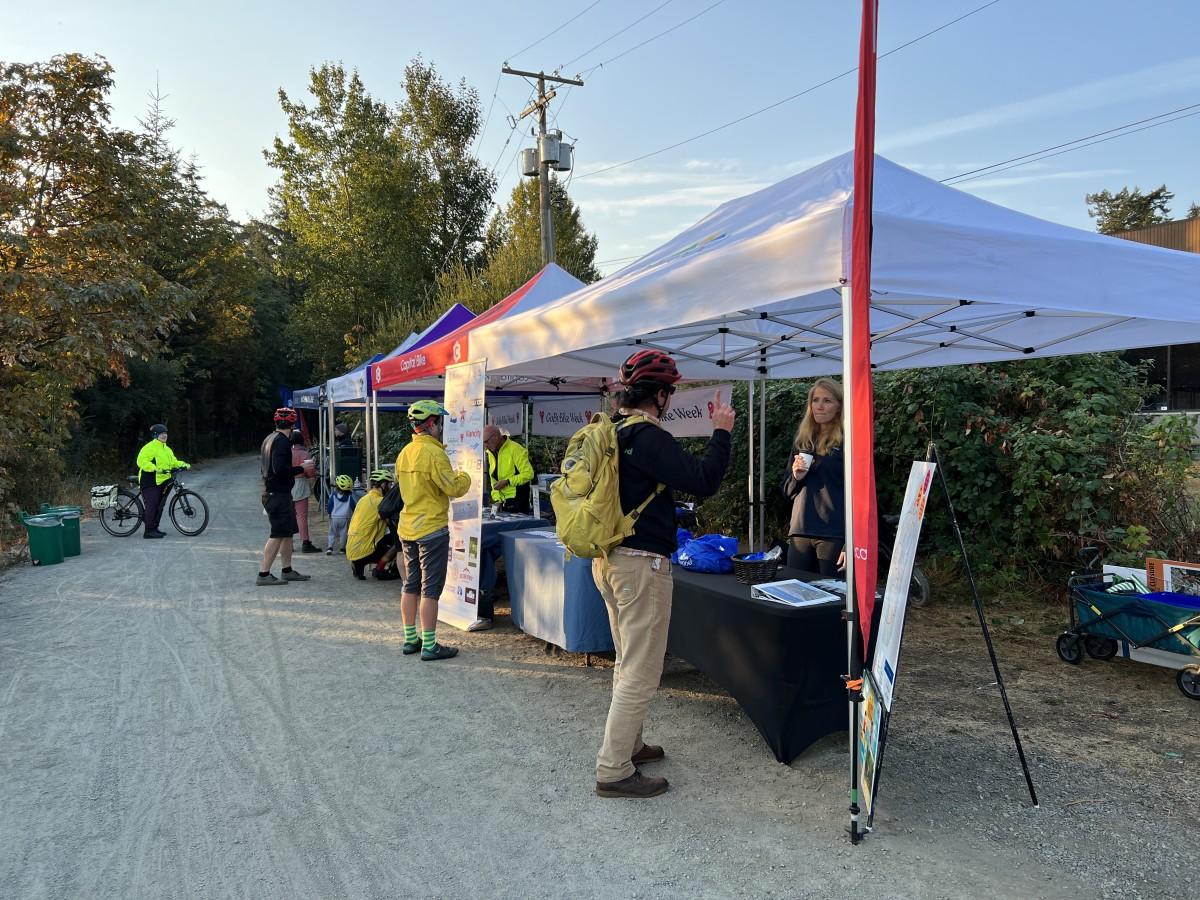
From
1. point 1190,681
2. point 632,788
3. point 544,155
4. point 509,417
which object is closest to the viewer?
point 632,788

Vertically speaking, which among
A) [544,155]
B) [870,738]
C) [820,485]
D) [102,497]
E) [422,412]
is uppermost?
[544,155]

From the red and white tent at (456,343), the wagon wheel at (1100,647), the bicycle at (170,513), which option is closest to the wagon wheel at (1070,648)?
the wagon wheel at (1100,647)

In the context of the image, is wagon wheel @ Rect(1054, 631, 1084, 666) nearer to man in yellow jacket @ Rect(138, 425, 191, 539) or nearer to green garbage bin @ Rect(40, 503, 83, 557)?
green garbage bin @ Rect(40, 503, 83, 557)

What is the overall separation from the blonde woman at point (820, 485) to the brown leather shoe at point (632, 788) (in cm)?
176

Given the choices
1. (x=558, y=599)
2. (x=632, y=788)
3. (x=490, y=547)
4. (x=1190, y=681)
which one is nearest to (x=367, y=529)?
(x=490, y=547)

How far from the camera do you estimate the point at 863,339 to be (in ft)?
8.18

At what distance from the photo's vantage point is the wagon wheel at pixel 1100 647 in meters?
4.54

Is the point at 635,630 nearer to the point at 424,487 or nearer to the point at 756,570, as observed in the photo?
the point at 756,570

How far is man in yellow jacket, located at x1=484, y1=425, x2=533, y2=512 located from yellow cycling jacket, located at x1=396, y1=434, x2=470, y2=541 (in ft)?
8.11

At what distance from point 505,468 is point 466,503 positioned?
206 cm

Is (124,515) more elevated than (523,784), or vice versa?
(124,515)

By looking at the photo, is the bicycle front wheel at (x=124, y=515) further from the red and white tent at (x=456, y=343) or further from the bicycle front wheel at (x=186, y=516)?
the red and white tent at (x=456, y=343)

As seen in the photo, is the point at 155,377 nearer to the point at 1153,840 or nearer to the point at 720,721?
the point at 720,721

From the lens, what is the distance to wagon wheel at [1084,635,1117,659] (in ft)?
14.9
